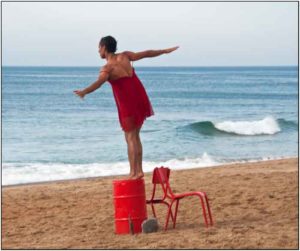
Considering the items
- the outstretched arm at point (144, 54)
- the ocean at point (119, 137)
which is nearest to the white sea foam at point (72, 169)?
the ocean at point (119, 137)

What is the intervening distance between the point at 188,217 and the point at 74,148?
14862 mm

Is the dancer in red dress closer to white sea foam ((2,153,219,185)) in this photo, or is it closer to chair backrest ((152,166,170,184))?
chair backrest ((152,166,170,184))

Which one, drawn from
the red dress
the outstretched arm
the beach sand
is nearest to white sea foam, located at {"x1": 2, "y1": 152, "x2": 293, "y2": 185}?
the beach sand

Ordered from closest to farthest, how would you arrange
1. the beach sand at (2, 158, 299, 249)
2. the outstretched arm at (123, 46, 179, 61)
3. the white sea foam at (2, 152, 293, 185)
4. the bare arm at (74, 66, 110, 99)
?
the beach sand at (2, 158, 299, 249) < the bare arm at (74, 66, 110, 99) < the outstretched arm at (123, 46, 179, 61) < the white sea foam at (2, 152, 293, 185)

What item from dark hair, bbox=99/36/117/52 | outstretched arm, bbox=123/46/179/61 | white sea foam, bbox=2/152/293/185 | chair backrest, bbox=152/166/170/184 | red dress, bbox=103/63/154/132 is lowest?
white sea foam, bbox=2/152/293/185

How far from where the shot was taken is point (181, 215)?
401 inches

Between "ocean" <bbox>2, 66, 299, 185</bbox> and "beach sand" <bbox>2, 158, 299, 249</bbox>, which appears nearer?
"beach sand" <bbox>2, 158, 299, 249</bbox>

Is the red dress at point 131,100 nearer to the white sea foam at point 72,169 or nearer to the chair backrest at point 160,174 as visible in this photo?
the chair backrest at point 160,174

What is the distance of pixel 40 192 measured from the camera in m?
13.8

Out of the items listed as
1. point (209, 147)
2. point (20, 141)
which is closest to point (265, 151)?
point (209, 147)

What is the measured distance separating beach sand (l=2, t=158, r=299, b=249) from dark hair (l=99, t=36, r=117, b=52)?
79.4 inches

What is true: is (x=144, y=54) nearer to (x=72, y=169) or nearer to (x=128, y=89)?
(x=128, y=89)

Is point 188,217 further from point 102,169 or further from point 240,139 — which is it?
point 240,139

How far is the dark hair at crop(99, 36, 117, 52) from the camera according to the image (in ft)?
29.1
